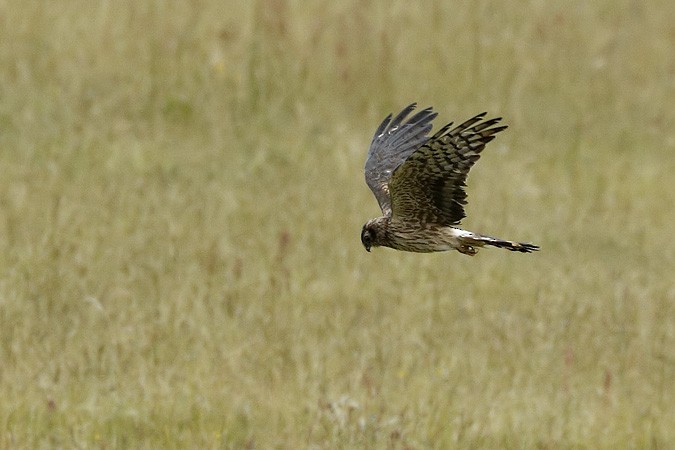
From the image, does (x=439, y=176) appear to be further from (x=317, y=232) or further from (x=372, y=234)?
(x=317, y=232)

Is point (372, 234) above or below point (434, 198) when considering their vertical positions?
below

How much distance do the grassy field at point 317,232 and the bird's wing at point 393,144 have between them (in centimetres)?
75

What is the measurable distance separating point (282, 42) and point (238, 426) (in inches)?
217

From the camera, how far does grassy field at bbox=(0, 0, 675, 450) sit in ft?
19.1

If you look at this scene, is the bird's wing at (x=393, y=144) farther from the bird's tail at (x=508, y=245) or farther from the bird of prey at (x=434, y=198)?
the bird's tail at (x=508, y=245)

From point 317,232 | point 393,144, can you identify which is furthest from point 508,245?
point 317,232

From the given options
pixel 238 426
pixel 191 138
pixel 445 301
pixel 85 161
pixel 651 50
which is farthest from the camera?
pixel 651 50

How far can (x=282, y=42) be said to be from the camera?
35.0 ft

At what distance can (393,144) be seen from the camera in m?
6.80

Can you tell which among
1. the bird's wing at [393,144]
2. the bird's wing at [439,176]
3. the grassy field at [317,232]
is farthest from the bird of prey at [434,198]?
the grassy field at [317,232]

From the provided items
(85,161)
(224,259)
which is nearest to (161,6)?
(85,161)

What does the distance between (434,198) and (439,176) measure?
18 centimetres

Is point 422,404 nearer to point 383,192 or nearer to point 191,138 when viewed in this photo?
point 383,192

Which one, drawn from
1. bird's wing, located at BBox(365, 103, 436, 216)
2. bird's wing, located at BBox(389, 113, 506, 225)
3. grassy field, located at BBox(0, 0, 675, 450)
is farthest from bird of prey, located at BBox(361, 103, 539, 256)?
grassy field, located at BBox(0, 0, 675, 450)
